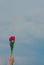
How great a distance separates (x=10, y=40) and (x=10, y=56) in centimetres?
284

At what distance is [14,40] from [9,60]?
3705 mm

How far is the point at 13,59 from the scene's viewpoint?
135 metres

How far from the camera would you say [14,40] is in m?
134

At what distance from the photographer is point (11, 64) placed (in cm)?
13488

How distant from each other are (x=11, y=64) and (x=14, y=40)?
14.1ft

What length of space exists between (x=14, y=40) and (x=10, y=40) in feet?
2.46

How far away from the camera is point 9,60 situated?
A: 135m

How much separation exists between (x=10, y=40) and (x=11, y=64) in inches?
167

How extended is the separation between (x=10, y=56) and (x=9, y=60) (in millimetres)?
744

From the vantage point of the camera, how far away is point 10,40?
5305 inches

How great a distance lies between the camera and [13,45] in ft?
443

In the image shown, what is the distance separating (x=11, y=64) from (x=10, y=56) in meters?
1.42
